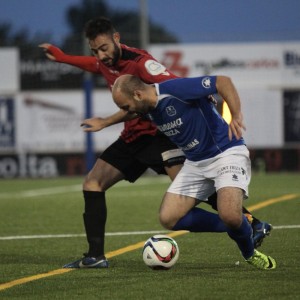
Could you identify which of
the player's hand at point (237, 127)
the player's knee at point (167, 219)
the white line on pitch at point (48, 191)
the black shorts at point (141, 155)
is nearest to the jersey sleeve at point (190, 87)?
the player's hand at point (237, 127)

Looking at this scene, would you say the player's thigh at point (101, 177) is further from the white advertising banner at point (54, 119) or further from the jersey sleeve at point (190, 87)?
the white advertising banner at point (54, 119)

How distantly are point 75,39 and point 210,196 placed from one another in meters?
20.7

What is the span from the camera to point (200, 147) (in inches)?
319

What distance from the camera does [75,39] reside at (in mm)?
29031

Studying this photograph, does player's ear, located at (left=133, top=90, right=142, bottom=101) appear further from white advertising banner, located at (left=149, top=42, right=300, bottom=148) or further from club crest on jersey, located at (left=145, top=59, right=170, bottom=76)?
white advertising banner, located at (left=149, top=42, right=300, bottom=148)

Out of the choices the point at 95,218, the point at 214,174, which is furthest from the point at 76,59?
the point at 214,174

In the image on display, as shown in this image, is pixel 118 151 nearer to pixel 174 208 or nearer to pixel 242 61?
pixel 174 208

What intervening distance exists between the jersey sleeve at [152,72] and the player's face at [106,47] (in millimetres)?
240

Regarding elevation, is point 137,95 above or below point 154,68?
below

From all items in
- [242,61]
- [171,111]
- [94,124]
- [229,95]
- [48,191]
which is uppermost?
[242,61]

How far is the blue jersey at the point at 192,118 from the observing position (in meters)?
7.80

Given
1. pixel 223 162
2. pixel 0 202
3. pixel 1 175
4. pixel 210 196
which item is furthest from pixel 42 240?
pixel 1 175

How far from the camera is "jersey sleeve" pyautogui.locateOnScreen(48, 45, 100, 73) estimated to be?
9.35 meters

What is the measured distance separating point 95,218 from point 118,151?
624 mm
